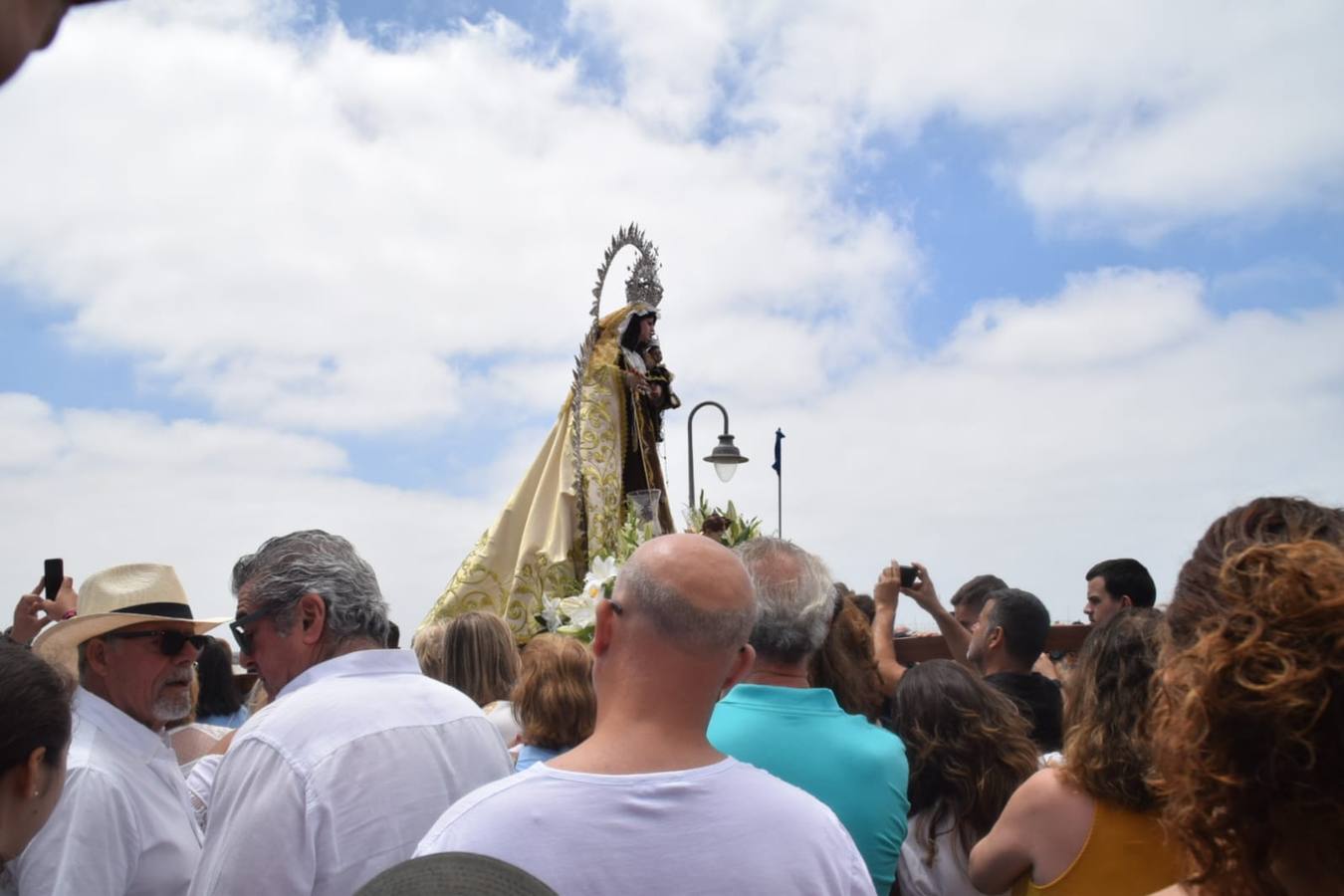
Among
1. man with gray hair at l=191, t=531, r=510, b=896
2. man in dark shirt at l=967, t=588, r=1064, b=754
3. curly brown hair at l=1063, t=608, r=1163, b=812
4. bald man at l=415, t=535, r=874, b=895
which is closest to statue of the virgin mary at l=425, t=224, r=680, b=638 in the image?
man in dark shirt at l=967, t=588, r=1064, b=754

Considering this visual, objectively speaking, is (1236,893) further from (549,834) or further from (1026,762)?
(1026,762)

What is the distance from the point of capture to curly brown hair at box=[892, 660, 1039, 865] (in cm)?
365

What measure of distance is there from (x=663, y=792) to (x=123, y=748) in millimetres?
1905

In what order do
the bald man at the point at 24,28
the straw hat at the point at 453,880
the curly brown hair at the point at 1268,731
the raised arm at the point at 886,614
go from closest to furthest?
the bald man at the point at 24,28 → the straw hat at the point at 453,880 → the curly brown hair at the point at 1268,731 → the raised arm at the point at 886,614

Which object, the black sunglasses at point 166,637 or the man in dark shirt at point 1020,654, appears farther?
the man in dark shirt at point 1020,654

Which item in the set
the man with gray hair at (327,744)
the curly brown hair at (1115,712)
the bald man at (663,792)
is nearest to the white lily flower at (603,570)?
the man with gray hair at (327,744)

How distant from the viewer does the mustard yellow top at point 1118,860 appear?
9.02ft

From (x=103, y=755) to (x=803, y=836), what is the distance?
197cm

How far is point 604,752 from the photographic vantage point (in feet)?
6.90

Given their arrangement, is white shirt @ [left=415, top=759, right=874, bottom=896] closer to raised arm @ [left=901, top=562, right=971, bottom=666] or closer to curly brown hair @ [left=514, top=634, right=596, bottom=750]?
curly brown hair @ [left=514, top=634, right=596, bottom=750]

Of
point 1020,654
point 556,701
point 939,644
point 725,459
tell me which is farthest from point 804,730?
point 725,459

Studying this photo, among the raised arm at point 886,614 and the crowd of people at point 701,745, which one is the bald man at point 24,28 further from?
the raised arm at point 886,614

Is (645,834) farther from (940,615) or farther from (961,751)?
(940,615)

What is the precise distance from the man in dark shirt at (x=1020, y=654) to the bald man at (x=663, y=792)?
Answer: 93.1 inches
